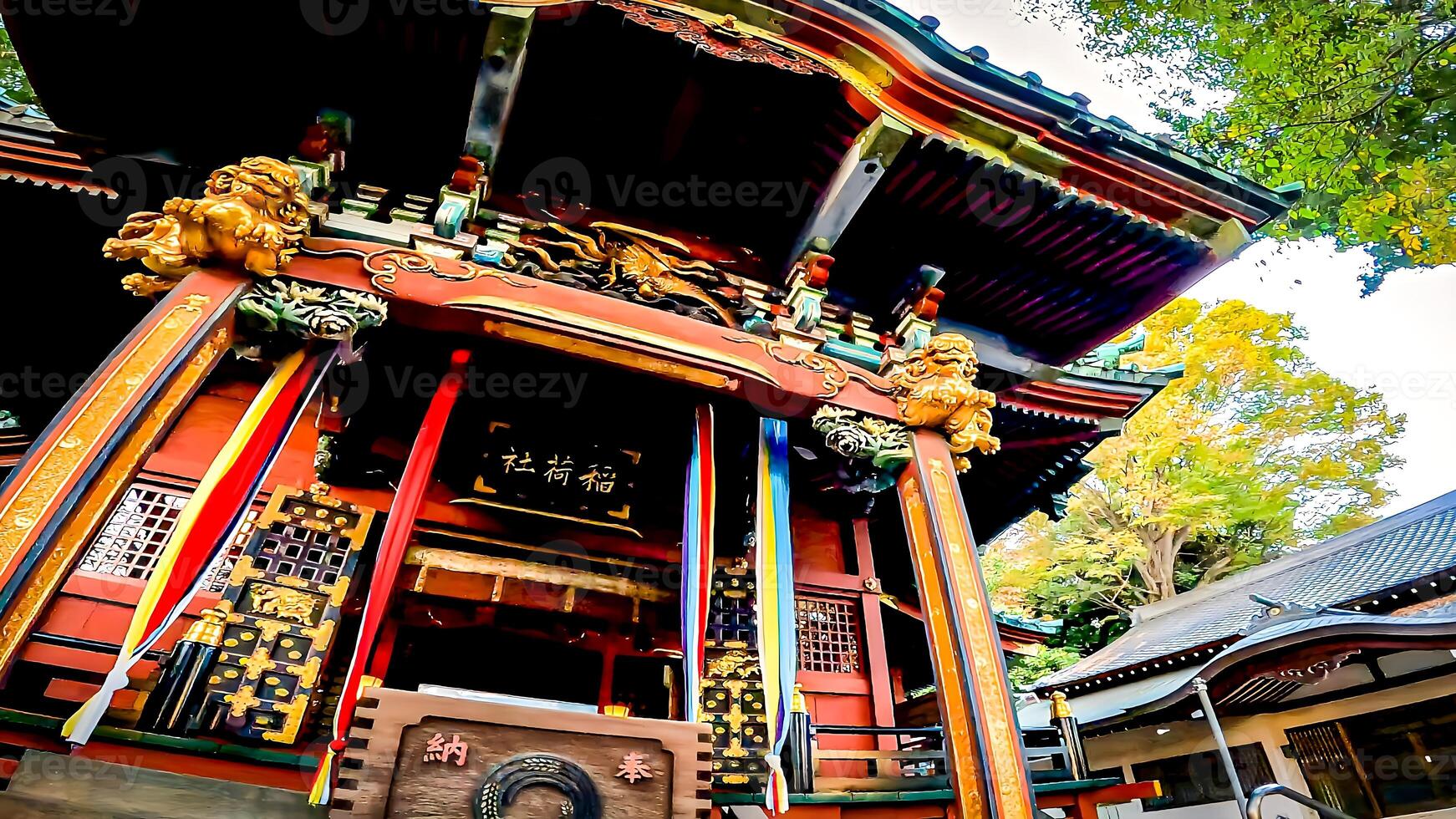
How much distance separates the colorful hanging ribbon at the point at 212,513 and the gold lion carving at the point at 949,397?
3.82 m

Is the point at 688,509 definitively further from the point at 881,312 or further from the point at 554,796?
the point at 881,312

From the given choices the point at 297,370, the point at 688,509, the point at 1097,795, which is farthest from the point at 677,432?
the point at 1097,795

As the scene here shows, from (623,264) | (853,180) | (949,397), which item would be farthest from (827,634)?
(853,180)

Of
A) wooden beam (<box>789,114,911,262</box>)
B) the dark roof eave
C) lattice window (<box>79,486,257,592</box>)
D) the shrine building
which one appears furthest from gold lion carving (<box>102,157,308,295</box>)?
the dark roof eave

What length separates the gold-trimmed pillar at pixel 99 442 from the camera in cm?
282

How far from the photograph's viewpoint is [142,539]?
5.05m

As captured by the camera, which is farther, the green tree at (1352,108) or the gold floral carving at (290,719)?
the green tree at (1352,108)

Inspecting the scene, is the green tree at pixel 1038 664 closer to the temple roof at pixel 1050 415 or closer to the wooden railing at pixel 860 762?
the temple roof at pixel 1050 415

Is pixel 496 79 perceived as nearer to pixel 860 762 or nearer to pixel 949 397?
pixel 949 397

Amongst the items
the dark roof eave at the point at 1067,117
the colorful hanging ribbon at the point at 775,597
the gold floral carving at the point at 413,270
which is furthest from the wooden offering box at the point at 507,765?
the dark roof eave at the point at 1067,117

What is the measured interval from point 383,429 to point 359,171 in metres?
2.08

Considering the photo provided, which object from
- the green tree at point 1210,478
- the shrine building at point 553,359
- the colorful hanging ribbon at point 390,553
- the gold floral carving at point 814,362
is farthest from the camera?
the green tree at point 1210,478

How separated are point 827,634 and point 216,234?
556 centimetres

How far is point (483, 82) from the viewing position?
15.8ft
